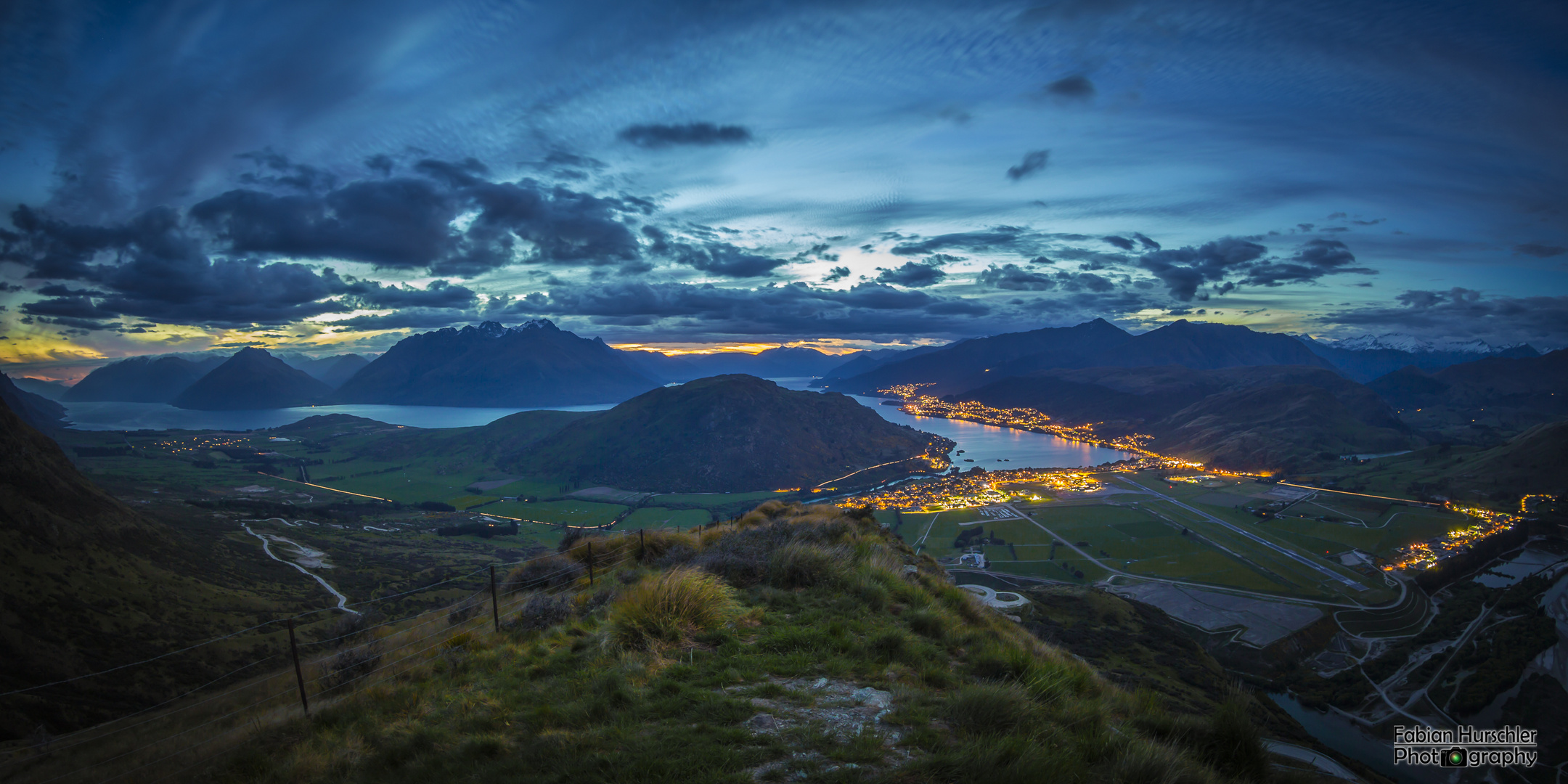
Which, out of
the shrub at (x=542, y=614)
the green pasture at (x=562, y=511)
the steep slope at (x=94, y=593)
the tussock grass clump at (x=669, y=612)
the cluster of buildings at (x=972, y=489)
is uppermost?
the tussock grass clump at (x=669, y=612)

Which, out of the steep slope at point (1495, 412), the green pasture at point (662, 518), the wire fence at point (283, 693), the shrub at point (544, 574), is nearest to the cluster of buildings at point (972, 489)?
the green pasture at point (662, 518)

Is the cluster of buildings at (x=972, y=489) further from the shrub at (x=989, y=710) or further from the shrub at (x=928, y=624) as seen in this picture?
the shrub at (x=989, y=710)

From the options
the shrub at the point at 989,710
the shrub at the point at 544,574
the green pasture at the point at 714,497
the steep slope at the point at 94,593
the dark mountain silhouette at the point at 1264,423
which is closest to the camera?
the shrub at the point at 989,710

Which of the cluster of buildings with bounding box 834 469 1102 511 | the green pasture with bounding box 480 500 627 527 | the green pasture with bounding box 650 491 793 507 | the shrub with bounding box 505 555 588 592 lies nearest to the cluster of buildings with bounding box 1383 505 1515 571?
the cluster of buildings with bounding box 834 469 1102 511

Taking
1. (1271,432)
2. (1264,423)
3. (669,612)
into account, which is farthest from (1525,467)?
(669,612)

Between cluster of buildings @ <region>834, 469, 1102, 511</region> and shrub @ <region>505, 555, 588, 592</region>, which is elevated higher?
shrub @ <region>505, 555, 588, 592</region>

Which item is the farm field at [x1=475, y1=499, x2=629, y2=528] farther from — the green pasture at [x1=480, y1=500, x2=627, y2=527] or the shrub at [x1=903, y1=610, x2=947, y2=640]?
the shrub at [x1=903, y1=610, x2=947, y2=640]
